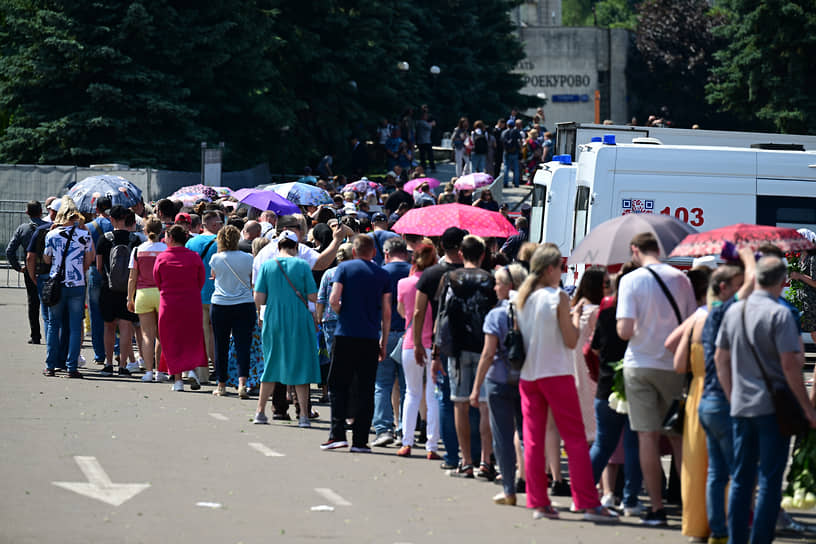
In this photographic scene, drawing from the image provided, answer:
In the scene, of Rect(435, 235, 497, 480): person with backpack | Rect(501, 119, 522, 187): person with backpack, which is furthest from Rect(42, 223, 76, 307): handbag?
Rect(501, 119, 522, 187): person with backpack

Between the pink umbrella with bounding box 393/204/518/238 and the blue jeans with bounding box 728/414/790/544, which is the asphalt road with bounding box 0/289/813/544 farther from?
the pink umbrella with bounding box 393/204/518/238

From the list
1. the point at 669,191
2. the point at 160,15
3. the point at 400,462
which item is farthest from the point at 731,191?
the point at 160,15

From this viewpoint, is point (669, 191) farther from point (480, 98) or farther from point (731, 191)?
point (480, 98)

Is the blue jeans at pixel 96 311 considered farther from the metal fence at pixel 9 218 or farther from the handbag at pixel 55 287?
the metal fence at pixel 9 218

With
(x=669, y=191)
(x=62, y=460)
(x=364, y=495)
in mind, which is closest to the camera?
(x=364, y=495)


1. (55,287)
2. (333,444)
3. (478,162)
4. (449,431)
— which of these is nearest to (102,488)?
(333,444)

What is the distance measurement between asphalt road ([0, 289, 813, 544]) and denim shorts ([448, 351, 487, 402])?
2.20 ft

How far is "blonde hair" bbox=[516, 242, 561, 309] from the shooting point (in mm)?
8828

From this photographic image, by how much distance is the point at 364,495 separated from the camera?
947 cm

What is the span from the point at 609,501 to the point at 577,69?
6427 cm

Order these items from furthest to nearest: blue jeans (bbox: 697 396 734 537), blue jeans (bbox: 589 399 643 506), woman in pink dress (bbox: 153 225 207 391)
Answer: woman in pink dress (bbox: 153 225 207 391) < blue jeans (bbox: 589 399 643 506) < blue jeans (bbox: 697 396 734 537)

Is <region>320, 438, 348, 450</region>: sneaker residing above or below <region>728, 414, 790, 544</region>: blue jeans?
below

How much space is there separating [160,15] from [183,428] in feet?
77.9

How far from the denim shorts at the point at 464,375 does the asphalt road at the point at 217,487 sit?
0.67 metres
